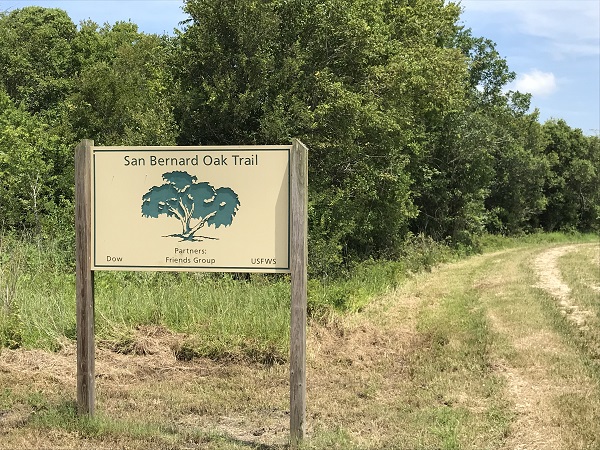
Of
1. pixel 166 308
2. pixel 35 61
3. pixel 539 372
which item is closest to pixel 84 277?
pixel 166 308

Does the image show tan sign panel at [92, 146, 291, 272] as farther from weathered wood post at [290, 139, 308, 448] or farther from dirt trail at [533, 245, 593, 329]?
dirt trail at [533, 245, 593, 329]

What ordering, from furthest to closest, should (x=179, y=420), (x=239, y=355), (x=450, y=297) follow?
(x=450, y=297) → (x=239, y=355) → (x=179, y=420)

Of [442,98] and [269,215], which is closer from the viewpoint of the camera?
[269,215]

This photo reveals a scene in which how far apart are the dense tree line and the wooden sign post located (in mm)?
9193

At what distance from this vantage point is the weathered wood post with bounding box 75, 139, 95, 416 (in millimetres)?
5020

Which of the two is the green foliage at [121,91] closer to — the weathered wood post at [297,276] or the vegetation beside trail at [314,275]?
the vegetation beside trail at [314,275]

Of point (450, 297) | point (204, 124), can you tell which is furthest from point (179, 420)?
point (204, 124)

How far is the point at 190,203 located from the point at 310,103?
11207 millimetres

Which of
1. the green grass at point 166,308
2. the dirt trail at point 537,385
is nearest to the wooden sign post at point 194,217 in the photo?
the dirt trail at point 537,385

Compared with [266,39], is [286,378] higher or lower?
lower

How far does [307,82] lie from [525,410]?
37.0 feet

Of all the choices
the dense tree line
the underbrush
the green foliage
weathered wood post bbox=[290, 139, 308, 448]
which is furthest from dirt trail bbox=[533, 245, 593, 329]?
the green foliage

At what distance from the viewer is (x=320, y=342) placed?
784 cm

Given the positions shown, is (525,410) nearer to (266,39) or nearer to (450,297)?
(450,297)
